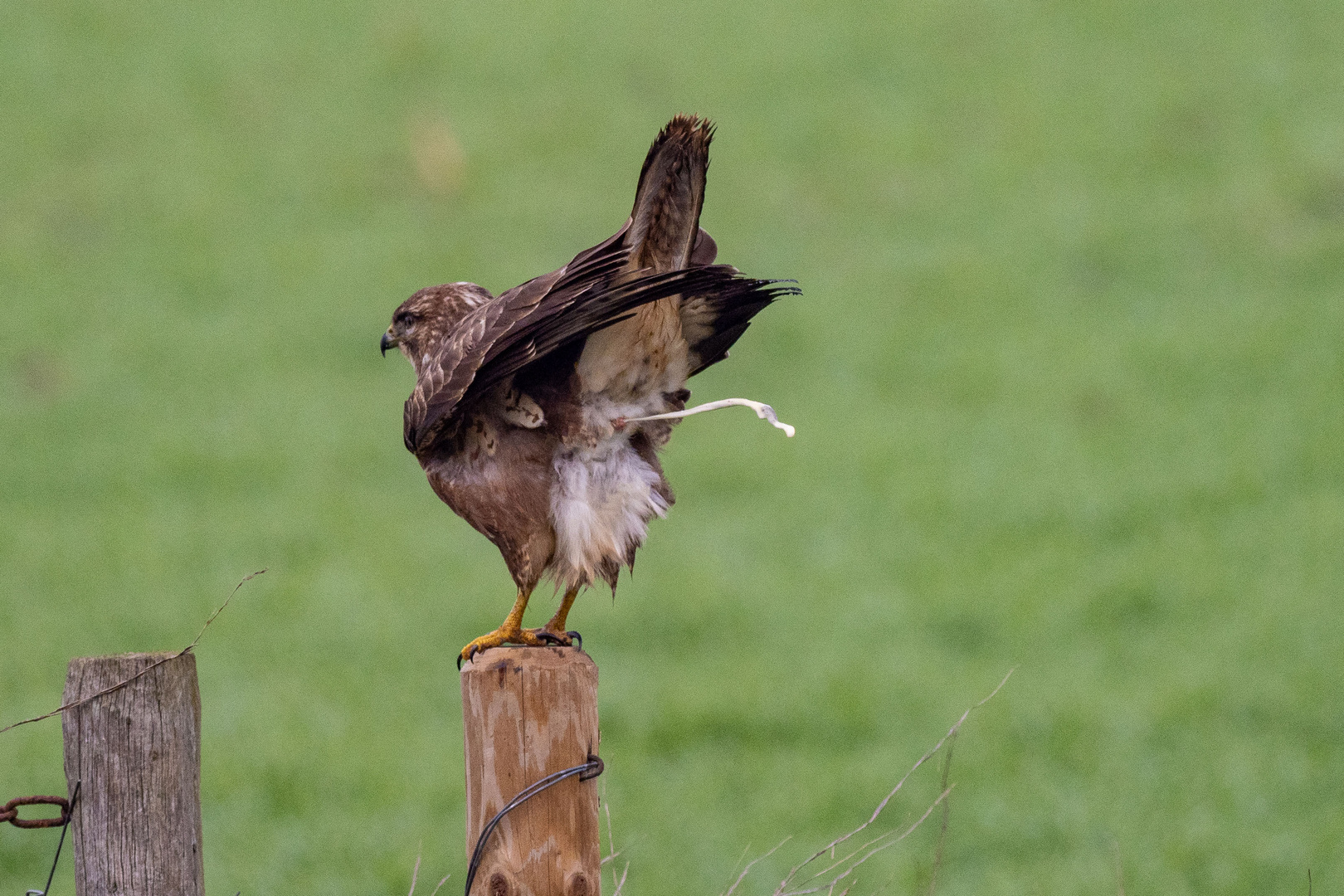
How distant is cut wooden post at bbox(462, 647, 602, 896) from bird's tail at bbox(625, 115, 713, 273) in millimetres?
930

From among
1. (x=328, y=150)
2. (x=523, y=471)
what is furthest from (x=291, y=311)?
(x=523, y=471)

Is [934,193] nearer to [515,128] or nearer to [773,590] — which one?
[515,128]

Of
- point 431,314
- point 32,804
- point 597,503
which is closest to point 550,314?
point 597,503

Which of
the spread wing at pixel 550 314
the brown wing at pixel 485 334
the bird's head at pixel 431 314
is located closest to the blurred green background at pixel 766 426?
the bird's head at pixel 431 314

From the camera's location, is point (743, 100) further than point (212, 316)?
Yes

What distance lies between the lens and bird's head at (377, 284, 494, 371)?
4.07 m

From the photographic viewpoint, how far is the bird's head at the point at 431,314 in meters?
4.07

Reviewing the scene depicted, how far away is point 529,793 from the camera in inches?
123

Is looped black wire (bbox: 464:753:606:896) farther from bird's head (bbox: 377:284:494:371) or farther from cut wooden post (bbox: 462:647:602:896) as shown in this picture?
bird's head (bbox: 377:284:494:371)

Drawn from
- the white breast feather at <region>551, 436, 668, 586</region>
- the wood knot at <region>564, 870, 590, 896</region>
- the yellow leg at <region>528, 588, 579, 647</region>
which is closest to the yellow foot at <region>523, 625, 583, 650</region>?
the yellow leg at <region>528, 588, 579, 647</region>

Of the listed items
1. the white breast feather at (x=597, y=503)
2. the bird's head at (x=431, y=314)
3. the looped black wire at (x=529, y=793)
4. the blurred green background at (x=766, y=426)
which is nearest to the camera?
the looped black wire at (x=529, y=793)

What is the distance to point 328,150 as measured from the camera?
15.7 meters

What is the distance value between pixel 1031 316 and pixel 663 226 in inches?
399

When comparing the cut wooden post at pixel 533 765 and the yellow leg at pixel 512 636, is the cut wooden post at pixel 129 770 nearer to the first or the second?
the cut wooden post at pixel 533 765
